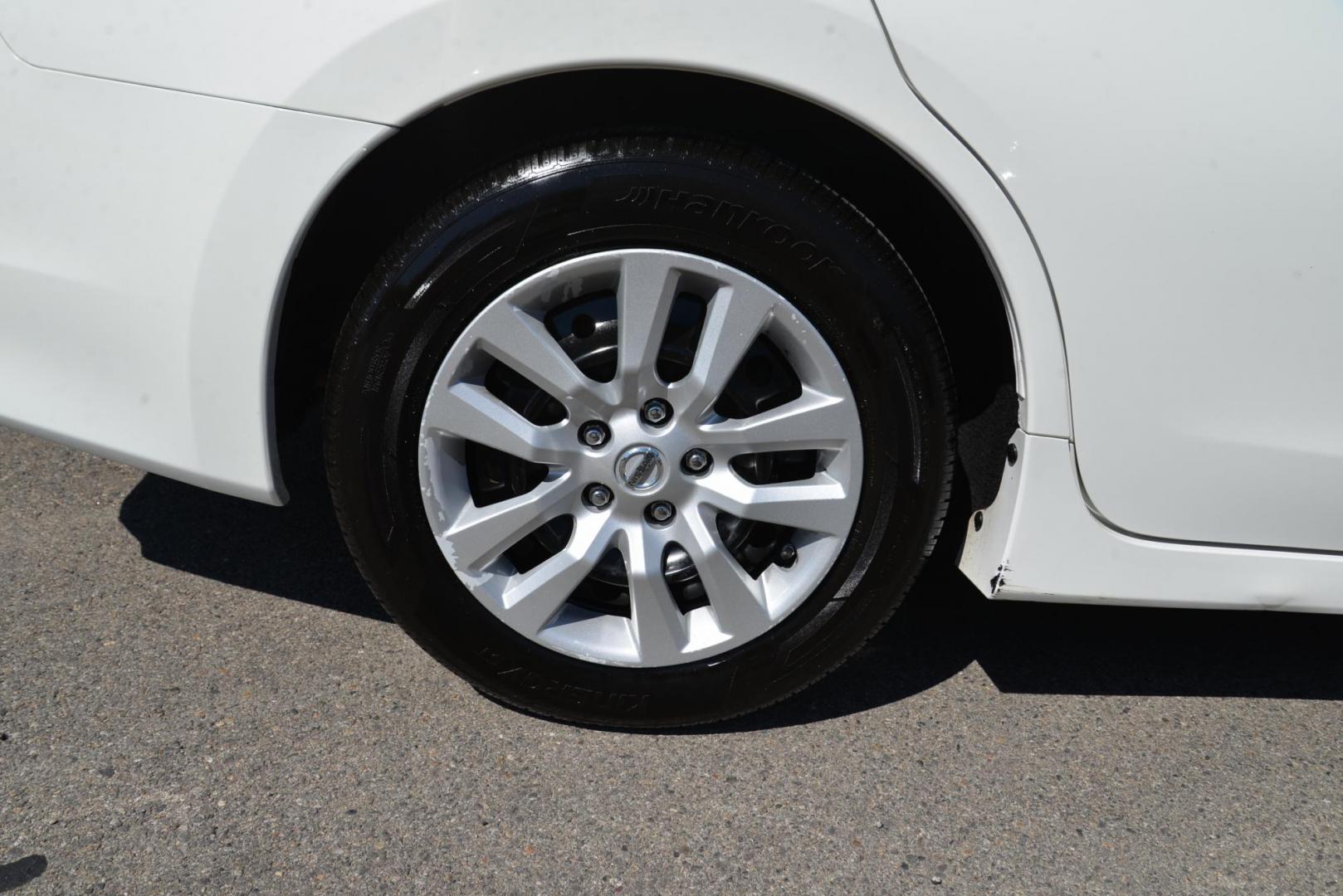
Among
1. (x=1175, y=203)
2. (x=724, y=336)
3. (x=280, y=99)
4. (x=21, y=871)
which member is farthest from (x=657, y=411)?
(x=21, y=871)

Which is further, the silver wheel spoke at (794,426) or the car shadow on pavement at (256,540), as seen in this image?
the car shadow on pavement at (256,540)

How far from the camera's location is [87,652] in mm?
2018

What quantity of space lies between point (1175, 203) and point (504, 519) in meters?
1.10

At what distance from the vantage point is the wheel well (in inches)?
67.7

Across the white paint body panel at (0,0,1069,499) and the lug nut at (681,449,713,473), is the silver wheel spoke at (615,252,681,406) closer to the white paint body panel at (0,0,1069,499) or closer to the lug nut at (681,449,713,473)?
the lug nut at (681,449,713,473)

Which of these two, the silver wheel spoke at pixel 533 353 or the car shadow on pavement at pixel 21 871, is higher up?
the silver wheel spoke at pixel 533 353

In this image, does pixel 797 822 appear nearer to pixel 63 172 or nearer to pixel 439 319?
pixel 439 319

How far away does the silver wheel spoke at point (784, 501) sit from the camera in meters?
1.80

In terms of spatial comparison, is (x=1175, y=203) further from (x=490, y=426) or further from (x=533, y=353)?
(x=490, y=426)

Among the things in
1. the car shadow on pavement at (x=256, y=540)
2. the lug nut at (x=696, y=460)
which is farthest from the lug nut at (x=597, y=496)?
the car shadow on pavement at (x=256, y=540)

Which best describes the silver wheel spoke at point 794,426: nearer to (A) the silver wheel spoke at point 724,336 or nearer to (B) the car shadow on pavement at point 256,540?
(A) the silver wheel spoke at point 724,336

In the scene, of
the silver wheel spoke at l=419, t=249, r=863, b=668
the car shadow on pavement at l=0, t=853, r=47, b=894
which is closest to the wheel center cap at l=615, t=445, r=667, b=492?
the silver wheel spoke at l=419, t=249, r=863, b=668

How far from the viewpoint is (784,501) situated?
1804mm

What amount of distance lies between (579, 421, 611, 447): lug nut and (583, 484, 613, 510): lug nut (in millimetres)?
77
